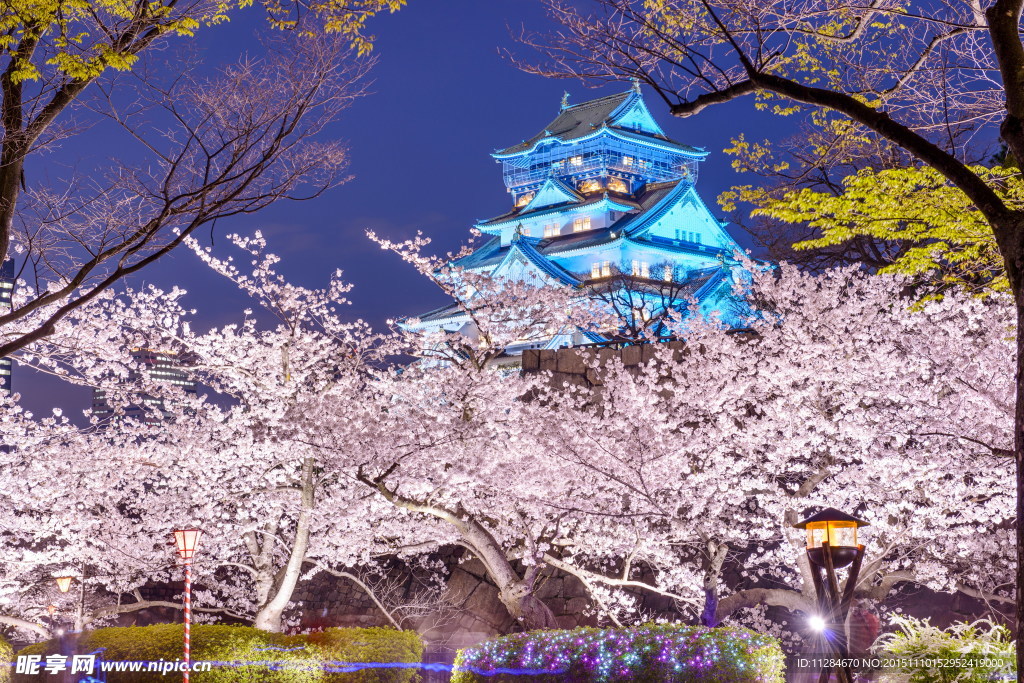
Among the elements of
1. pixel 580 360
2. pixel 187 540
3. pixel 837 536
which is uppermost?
pixel 580 360

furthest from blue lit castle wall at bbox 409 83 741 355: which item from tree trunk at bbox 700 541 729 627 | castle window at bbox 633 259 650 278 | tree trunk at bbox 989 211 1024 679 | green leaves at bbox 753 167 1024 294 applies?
tree trunk at bbox 989 211 1024 679

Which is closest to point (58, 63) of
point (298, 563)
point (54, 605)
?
point (298, 563)

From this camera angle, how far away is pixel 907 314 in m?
16.2

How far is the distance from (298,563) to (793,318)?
932 cm

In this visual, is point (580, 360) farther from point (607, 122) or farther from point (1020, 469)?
point (607, 122)

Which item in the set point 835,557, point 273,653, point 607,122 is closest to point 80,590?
point 273,653

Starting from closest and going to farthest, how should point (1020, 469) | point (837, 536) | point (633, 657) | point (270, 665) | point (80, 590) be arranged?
1. point (1020, 469)
2. point (837, 536)
3. point (633, 657)
4. point (270, 665)
5. point (80, 590)

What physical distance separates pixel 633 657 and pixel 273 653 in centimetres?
602

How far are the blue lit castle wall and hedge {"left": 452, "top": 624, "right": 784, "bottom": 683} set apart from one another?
26259 millimetres

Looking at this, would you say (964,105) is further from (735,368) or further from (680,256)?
(680,256)

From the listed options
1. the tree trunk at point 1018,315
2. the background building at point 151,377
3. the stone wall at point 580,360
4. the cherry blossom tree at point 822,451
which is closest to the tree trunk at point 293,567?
the background building at point 151,377

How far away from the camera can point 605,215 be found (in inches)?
1906

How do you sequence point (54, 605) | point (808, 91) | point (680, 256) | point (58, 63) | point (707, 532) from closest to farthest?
point (808, 91), point (58, 63), point (707, 532), point (54, 605), point (680, 256)

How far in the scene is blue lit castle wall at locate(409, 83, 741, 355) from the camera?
4362 cm
